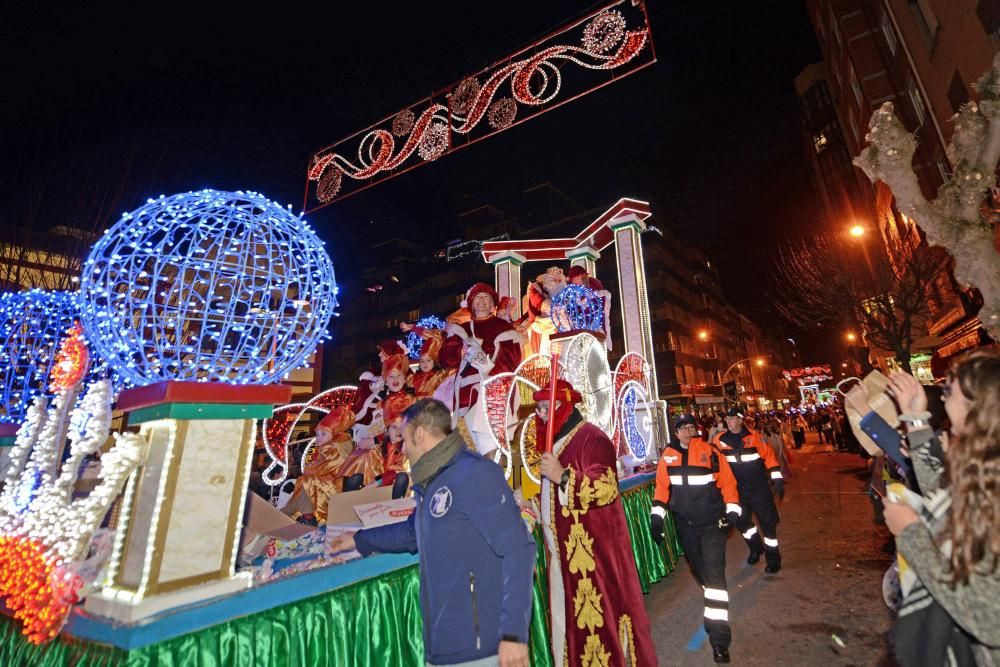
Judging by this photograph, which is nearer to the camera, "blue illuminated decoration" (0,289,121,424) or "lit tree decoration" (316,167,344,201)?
"blue illuminated decoration" (0,289,121,424)

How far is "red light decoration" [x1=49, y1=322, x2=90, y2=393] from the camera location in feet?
12.3

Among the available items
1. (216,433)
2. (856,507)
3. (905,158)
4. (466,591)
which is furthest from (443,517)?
(856,507)

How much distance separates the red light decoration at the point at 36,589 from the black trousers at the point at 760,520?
688 centimetres

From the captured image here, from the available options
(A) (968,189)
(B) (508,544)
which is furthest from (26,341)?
(A) (968,189)

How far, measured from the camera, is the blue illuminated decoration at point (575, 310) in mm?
7547

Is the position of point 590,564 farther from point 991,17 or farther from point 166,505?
point 991,17

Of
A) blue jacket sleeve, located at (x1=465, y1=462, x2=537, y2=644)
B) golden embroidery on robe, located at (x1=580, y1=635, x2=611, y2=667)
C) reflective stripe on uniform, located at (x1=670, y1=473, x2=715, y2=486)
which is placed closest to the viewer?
blue jacket sleeve, located at (x1=465, y1=462, x2=537, y2=644)

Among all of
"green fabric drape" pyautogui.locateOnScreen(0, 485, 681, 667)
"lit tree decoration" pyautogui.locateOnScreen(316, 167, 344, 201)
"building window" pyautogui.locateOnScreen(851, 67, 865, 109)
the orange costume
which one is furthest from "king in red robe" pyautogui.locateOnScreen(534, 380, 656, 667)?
"building window" pyautogui.locateOnScreen(851, 67, 865, 109)

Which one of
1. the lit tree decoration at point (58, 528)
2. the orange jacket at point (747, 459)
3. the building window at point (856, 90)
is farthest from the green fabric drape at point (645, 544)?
the building window at point (856, 90)

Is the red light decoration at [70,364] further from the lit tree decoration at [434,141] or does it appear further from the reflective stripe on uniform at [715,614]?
the reflective stripe on uniform at [715,614]

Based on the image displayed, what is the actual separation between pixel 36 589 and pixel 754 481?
8.11 m

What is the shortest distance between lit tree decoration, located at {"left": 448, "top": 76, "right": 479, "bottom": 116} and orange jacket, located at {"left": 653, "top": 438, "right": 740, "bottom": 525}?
625cm

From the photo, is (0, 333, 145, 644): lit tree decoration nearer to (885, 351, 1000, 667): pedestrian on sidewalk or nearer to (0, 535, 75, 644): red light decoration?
(0, 535, 75, 644): red light decoration

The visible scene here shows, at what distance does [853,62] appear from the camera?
17.5 m
